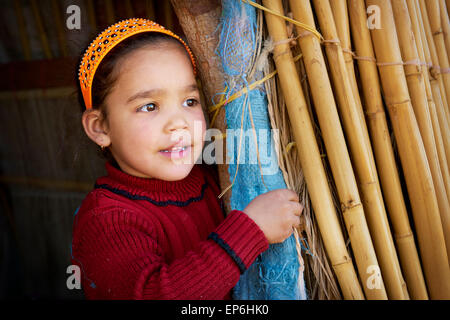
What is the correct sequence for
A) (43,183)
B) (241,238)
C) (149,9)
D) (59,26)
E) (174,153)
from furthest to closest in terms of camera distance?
(43,183), (59,26), (149,9), (174,153), (241,238)

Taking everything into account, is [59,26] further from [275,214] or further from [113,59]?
[275,214]

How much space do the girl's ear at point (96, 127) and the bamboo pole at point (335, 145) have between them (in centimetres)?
54

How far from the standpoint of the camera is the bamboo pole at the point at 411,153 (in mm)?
906

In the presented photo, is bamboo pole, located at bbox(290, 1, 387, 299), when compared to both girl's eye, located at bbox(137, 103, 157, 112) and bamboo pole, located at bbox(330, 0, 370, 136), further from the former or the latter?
girl's eye, located at bbox(137, 103, 157, 112)

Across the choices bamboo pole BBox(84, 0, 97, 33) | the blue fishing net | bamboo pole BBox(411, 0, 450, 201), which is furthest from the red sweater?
bamboo pole BBox(84, 0, 97, 33)

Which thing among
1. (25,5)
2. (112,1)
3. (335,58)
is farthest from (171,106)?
(25,5)

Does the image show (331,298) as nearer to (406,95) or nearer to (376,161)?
(376,161)

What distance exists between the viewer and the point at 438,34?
42.2 inches

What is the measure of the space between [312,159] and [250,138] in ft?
0.50

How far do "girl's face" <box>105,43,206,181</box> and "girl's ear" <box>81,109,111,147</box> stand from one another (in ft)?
0.15

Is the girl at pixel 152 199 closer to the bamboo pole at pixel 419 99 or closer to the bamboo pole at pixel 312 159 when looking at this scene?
the bamboo pole at pixel 312 159

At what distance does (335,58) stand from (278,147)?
24 centimetres

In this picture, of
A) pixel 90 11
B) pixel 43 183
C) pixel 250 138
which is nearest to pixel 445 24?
pixel 250 138

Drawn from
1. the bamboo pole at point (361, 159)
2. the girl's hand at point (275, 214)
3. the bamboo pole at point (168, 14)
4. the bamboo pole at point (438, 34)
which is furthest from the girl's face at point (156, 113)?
the bamboo pole at point (168, 14)
